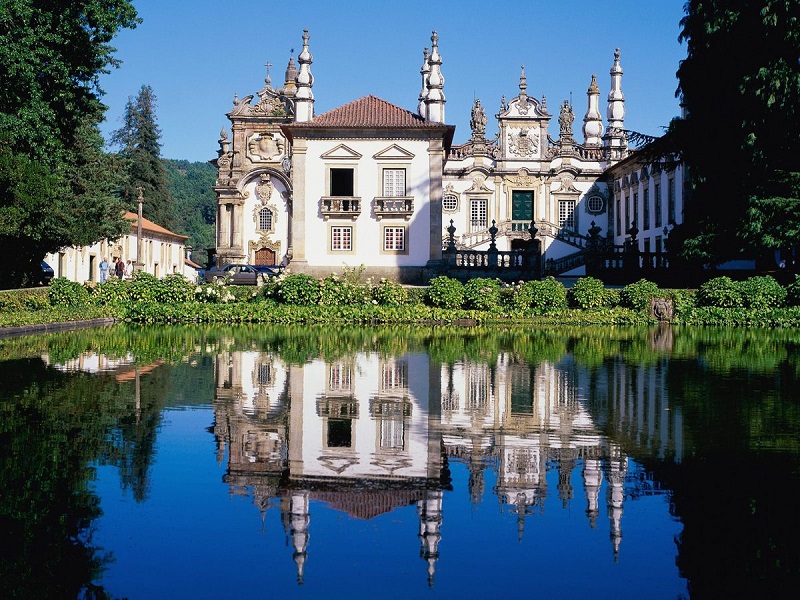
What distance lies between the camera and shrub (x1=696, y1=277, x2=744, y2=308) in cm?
2695

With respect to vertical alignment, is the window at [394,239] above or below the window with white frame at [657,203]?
below

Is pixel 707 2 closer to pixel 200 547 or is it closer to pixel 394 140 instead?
pixel 394 140

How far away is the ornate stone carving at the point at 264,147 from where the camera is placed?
5788cm

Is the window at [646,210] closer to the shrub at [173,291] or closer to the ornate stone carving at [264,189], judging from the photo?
the ornate stone carving at [264,189]

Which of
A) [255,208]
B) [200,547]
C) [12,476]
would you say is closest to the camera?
[200,547]

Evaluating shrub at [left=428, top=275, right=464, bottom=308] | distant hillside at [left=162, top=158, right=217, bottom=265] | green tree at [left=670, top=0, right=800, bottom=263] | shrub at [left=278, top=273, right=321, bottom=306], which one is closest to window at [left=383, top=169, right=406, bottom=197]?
shrub at [left=428, top=275, right=464, bottom=308]

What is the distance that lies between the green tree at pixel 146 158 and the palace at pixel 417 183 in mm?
15553

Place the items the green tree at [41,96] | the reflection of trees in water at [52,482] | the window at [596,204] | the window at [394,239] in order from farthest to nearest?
1. the window at [596,204]
2. the window at [394,239]
3. the green tree at [41,96]
4. the reflection of trees in water at [52,482]

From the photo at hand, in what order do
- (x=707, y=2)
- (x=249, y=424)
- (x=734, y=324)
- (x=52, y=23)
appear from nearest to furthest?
(x=249, y=424) < (x=52, y=23) < (x=734, y=324) < (x=707, y=2)

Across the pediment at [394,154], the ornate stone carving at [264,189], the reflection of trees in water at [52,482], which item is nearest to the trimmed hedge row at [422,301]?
the pediment at [394,154]

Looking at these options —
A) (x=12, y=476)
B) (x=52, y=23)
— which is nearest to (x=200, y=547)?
(x=12, y=476)

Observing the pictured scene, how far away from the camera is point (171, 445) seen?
8242mm

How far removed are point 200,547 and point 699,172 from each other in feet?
91.0

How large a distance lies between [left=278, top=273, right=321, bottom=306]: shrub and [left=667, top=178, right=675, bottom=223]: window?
22.7 meters
